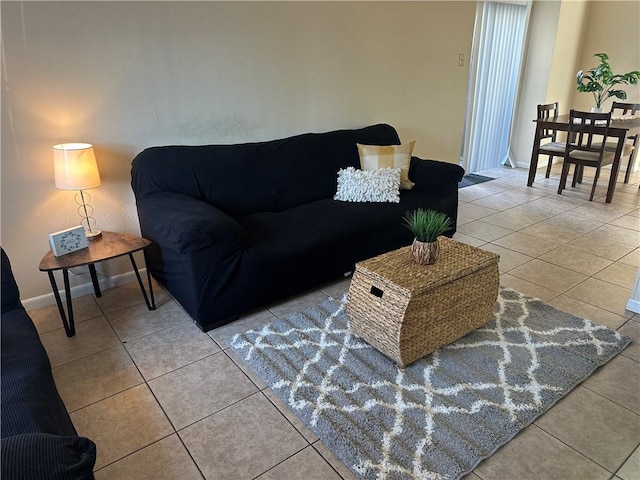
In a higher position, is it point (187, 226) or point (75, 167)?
point (75, 167)

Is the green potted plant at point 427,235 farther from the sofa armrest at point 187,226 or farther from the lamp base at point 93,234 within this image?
the lamp base at point 93,234

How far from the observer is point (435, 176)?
335 cm

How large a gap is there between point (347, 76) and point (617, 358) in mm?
2726

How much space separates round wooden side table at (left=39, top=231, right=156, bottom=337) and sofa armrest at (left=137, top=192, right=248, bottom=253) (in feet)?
0.46

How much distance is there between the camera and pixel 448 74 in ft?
14.3

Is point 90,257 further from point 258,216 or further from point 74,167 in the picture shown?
point 258,216

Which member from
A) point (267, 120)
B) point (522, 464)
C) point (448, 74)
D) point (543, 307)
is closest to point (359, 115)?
point (267, 120)

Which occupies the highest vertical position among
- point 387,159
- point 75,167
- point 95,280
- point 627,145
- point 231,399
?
point 75,167

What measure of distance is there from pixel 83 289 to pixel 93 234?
437 millimetres

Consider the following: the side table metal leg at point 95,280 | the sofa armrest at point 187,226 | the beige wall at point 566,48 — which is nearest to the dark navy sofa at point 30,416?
the sofa armrest at point 187,226

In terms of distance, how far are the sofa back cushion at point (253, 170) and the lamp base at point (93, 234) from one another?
328 mm

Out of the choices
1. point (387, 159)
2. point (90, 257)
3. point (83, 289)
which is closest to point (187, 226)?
point (90, 257)

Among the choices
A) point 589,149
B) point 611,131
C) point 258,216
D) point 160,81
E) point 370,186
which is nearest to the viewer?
point 160,81

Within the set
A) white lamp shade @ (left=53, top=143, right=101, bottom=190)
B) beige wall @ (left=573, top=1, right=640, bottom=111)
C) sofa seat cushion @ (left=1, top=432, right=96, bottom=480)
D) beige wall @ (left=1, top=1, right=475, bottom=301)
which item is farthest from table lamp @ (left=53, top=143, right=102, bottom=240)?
beige wall @ (left=573, top=1, right=640, bottom=111)
